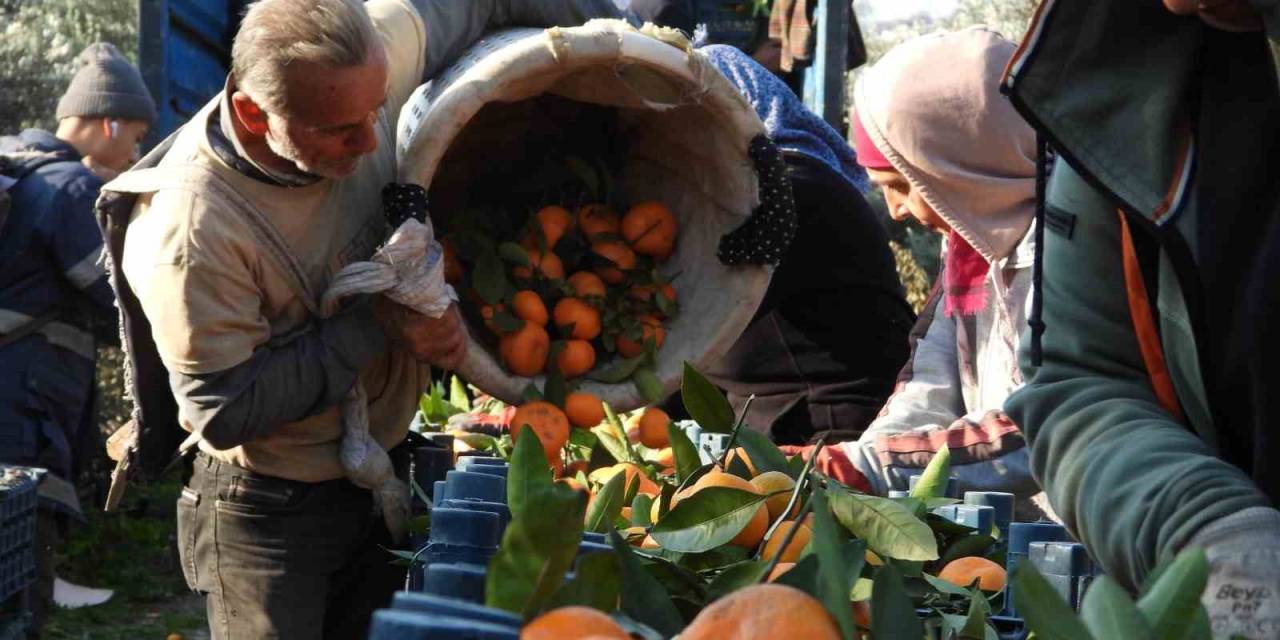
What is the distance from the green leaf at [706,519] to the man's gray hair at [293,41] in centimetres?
131

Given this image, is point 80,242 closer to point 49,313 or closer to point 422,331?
point 49,313

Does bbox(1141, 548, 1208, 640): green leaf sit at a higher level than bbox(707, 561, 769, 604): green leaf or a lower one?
higher

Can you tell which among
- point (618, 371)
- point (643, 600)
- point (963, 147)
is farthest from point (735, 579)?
point (618, 371)

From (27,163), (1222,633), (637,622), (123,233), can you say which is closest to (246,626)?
(123,233)

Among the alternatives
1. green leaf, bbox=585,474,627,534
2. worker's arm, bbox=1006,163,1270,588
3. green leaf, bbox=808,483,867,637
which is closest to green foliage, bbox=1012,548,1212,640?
green leaf, bbox=808,483,867,637

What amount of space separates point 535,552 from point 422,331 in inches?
69.6

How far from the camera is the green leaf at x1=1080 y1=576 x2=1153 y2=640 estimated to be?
0.86 metres

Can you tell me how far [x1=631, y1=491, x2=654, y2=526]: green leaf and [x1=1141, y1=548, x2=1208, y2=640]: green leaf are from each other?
2.91 ft

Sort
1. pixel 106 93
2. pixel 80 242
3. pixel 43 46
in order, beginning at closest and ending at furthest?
pixel 80 242 → pixel 106 93 → pixel 43 46

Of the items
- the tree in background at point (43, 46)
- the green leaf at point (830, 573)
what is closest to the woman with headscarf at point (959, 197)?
the green leaf at point (830, 573)

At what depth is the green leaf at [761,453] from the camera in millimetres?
1737

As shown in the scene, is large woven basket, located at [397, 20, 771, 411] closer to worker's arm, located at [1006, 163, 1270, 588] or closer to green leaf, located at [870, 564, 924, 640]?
worker's arm, located at [1006, 163, 1270, 588]

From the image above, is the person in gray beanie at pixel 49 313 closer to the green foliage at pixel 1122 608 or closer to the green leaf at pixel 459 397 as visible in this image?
the green leaf at pixel 459 397

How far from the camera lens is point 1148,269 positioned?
131cm
